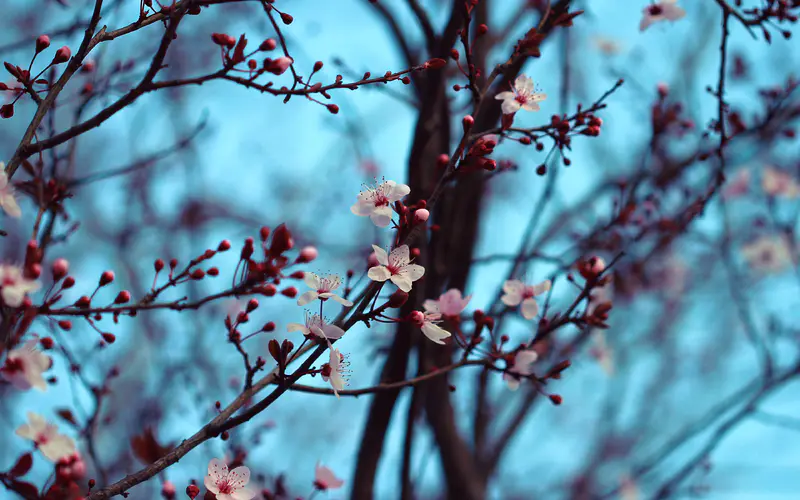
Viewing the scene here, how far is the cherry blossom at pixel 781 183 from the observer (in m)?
4.48

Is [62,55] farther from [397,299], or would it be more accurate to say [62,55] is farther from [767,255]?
[767,255]

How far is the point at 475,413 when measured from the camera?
3148mm

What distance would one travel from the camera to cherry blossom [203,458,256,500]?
148cm

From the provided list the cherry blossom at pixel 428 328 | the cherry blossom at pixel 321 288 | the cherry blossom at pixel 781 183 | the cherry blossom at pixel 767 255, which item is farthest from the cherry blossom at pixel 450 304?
the cherry blossom at pixel 767 255

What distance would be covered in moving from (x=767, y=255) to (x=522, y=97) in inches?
200

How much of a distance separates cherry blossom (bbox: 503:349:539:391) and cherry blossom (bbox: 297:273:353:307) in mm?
493

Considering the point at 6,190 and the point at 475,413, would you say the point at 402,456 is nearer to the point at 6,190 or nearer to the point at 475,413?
the point at 475,413

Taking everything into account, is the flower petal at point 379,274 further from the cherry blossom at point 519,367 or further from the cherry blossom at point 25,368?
the cherry blossom at point 25,368

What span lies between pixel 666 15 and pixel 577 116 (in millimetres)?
729

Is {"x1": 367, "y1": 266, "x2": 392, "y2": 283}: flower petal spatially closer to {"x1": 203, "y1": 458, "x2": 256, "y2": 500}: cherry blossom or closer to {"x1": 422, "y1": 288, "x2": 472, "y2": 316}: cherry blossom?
{"x1": 422, "y1": 288, "x2": 472, "y2": 316}: cherry blossom

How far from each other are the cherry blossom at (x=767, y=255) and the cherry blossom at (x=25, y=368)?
5.93 metres

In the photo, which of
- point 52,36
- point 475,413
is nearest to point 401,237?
point 52,36

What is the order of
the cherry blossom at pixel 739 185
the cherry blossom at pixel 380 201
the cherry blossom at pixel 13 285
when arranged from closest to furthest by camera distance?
the cherry blossom at pixel 13 285 → the cherry blossom at pixel 380 201 → the cherry blossom at pixel 739 185

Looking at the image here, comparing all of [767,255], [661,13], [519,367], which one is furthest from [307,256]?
[767,255]
